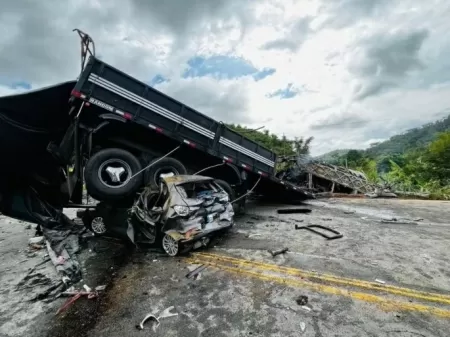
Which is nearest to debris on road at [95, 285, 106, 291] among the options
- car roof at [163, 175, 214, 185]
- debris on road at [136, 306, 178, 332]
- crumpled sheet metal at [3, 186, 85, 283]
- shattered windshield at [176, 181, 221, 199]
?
debris on road at [136, 306, 178, 332]

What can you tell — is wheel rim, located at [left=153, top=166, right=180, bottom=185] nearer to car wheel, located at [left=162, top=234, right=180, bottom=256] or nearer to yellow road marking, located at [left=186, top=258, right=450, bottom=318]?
car wheel, located at [left=162, top=234, right=180, bottom=256]

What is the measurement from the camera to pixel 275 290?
3.58 m

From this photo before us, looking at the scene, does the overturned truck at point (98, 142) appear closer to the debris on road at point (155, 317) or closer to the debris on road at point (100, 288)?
the debris on road at point (100, 288)

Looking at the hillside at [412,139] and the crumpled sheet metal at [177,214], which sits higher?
the hillside at [412,139]

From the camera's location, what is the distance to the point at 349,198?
12.1m

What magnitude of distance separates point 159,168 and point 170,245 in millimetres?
2400

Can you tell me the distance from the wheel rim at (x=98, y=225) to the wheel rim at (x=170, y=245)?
7.34 feet

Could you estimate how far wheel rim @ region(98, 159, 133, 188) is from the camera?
614cm

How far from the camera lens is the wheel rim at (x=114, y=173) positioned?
6145mm

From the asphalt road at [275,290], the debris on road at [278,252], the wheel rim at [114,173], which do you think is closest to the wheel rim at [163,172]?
the wheel rim at [114,173]

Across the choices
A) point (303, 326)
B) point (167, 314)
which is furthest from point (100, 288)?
point (303, 326)

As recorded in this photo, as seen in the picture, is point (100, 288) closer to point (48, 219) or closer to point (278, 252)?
point (278, 252)

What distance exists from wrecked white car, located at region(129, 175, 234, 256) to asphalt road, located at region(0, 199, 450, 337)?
35 centimetres

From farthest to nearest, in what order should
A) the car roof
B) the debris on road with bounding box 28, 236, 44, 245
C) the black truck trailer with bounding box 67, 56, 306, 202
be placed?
the debris on road with bounding box 28, 236, 44, 245, the black truck trailer with bounding box 67, 56, 306, 202, the car roof
